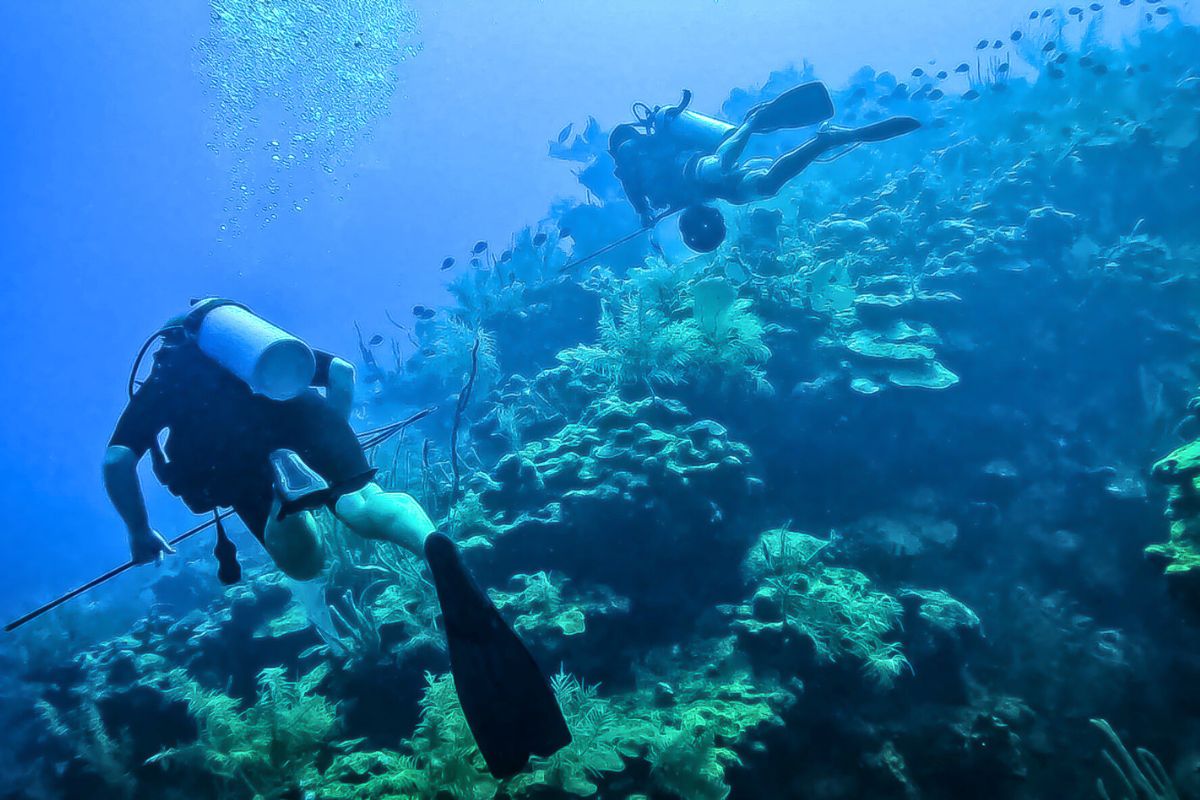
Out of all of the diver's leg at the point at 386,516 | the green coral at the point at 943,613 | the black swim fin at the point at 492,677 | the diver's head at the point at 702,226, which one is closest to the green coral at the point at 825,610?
the green coral at the point at 943,613

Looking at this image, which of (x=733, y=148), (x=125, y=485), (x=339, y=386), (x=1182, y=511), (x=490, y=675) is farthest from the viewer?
(x=733, y=148)

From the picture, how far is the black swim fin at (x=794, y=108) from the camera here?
627cm

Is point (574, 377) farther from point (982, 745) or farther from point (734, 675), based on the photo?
point (982, 745)

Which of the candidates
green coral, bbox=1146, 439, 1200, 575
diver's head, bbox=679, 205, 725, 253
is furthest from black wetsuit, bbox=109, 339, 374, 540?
green coral, bbox=1146, 439, 1200, 575

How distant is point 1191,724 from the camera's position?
16.0ft

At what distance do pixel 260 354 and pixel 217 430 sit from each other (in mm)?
694

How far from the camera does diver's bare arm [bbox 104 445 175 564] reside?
307 cm

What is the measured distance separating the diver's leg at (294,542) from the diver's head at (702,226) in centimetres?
544

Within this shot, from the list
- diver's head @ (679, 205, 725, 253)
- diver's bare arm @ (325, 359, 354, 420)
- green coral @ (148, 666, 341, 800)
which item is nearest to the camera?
diver's bare arm @ (325, 359, 354, 420)

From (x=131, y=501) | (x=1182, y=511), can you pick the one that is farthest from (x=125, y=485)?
(x=1182, y=511)

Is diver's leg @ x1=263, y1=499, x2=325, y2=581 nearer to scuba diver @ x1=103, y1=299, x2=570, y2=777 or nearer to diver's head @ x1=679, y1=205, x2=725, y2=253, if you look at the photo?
scuba diver @ x1=103, y1=299, x2=570, y2=777

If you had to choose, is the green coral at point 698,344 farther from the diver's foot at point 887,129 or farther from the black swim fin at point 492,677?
the black swim fin at point 492,677

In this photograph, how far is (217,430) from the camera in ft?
10.2

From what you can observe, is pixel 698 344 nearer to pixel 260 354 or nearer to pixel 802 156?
pixel 802 156
